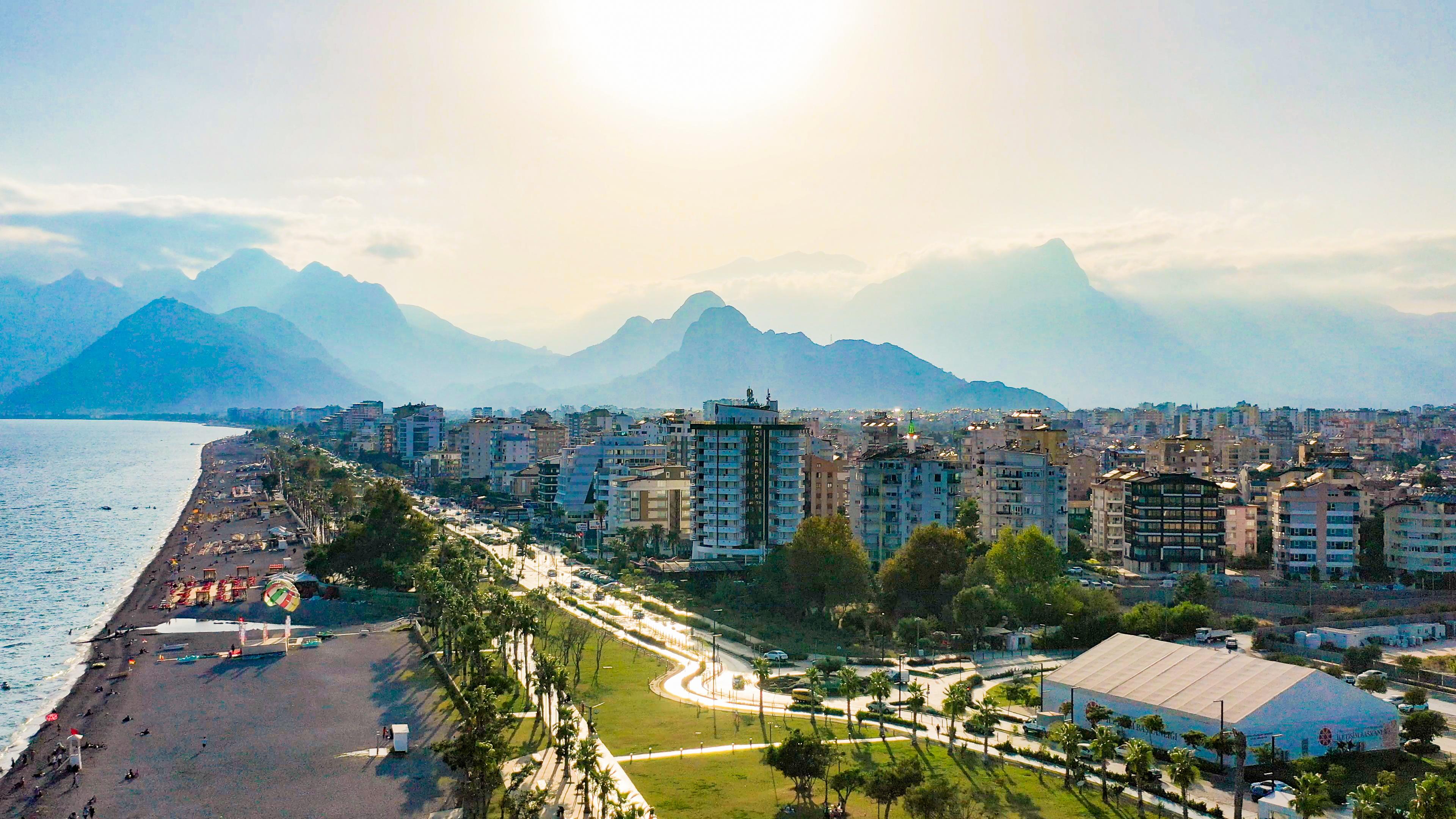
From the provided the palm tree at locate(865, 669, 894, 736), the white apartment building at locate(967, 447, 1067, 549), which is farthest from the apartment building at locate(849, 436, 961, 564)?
the palm tree at locate(865, 669, 894, 736)

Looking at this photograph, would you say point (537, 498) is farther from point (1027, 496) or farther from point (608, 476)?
point (1027, 496)

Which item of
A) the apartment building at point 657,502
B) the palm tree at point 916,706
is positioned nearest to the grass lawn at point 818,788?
the palm tree at point 916,706

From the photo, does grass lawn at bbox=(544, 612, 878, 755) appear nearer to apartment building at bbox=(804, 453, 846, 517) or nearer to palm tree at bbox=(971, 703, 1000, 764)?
palm tree at bbox=(971, 703, 1000, 764)

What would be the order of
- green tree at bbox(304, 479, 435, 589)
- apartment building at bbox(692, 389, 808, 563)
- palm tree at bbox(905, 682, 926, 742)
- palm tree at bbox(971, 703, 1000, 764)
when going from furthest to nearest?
apartment building at bbox(692, 389, 808, 563) → green tree at bbox(304, 479, 435, 589) → palm tree at bbox(905, 682, 926, 742) → palm tree at bbox(971, 703, 1000, 764)

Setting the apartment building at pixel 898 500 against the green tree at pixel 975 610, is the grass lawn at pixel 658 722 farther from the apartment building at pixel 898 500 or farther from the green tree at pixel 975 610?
the apartment building at pixel 898 500

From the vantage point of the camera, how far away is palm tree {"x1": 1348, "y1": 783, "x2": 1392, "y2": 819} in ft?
98.7

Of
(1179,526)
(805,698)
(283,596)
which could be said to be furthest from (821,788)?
(1179,526)

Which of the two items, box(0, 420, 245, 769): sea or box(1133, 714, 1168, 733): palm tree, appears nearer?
box(1133, 714, 1168, 733): palm tree

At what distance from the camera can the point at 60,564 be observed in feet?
327

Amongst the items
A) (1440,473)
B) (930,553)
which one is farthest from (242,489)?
(1440,473)

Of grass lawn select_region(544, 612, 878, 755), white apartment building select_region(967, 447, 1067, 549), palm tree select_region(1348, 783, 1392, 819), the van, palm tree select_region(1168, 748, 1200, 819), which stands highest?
white apartment building select_region(967, 447, 1067, 549)

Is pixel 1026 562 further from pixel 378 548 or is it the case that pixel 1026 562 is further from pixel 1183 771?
pixel 378 548

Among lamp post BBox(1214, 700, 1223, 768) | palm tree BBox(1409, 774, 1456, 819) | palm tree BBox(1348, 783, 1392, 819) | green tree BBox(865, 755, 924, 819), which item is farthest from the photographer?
lamp post BBox(1214, 700, 1223, 768)

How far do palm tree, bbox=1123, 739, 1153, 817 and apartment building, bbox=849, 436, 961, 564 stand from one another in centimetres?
4789
